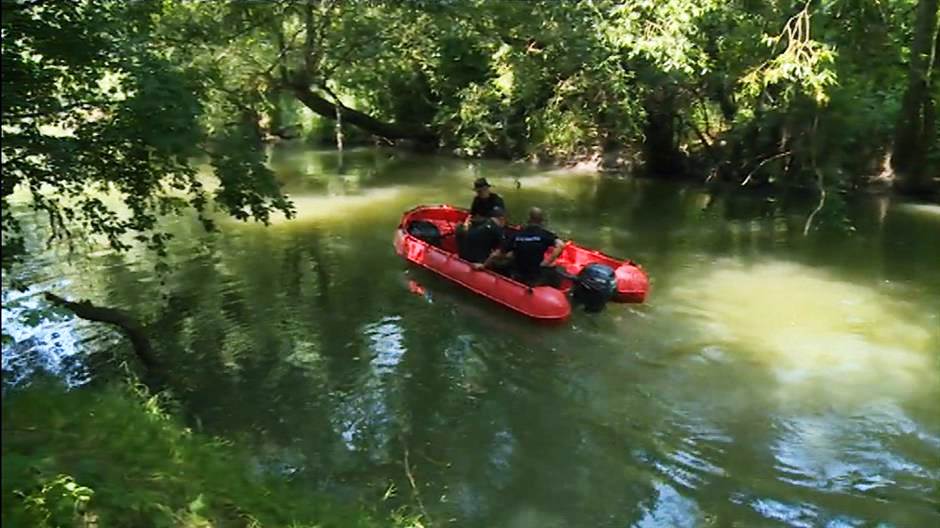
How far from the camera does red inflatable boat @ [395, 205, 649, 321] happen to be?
9.27 meters

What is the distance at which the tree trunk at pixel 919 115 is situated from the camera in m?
15.2

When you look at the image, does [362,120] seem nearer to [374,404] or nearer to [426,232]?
[426,232]

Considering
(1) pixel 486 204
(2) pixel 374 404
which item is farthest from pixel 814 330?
(2) pixel 374 404

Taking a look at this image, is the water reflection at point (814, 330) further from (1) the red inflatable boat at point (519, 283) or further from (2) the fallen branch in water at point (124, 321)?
(2) the fallen branch in water at point (124, 321)

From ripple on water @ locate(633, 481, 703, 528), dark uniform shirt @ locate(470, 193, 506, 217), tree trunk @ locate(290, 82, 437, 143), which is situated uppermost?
tree trunk @ locate(290, 82, 437, 143)

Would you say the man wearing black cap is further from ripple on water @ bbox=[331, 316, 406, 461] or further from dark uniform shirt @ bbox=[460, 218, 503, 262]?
ripple on water @ bbox=[331, 316, 406, 461]

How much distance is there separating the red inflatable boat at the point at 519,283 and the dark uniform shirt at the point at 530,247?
0.78 feet

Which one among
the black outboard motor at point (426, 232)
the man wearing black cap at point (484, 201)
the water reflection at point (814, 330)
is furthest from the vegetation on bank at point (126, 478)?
the black outboard motor at point (426, 232)

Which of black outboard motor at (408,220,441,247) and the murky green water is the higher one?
black outboard motor at (408,220,441,247)

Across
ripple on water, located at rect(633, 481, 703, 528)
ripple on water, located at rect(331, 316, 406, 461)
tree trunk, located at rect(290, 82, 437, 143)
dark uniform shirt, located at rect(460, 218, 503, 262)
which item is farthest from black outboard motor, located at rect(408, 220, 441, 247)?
tree trunk, located at rect(290, 82, 437, 143)

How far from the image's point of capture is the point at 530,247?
31.3 ft

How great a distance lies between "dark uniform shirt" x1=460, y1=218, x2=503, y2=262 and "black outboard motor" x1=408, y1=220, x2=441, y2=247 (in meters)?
1.49

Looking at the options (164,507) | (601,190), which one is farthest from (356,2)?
(164,507)

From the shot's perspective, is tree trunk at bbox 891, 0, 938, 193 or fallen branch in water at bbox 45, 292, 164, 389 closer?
fallen branch in water at bbox 45, 292, 164, 389
